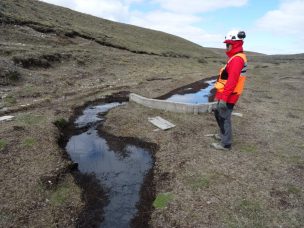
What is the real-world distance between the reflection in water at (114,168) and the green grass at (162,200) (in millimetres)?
630

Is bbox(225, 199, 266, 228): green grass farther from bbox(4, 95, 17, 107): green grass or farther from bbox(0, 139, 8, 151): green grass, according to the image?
bbox(4, 95, 17, 107): green grass

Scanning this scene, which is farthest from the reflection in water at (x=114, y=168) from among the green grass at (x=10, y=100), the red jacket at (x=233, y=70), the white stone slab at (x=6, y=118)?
the green grass at (x=10, y=100)

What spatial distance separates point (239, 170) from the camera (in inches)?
399

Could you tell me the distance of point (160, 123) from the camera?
15297 millimetres

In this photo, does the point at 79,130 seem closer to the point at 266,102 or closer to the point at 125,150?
the point at 125,150

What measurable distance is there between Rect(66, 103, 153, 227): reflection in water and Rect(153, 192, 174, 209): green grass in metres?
0.63

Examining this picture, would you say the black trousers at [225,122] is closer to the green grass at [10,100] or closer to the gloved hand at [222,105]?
the gloved hand at [222,105]

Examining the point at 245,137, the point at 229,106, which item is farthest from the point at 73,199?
the point at 245,137

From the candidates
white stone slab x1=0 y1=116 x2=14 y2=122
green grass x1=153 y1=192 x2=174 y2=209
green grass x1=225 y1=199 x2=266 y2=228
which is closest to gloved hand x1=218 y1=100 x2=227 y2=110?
green grass x1=225 y1=199 x2=266 y2=228

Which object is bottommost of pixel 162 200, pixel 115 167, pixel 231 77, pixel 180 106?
pixel 115 167

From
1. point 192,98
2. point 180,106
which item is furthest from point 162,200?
point 192,98

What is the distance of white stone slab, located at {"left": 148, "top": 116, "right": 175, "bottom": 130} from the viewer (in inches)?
580

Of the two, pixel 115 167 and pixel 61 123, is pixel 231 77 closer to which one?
pixel 115 167

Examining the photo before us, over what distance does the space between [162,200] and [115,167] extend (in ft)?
10.3
